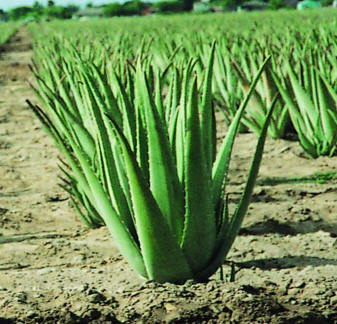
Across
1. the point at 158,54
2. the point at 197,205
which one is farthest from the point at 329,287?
the point at 158,54

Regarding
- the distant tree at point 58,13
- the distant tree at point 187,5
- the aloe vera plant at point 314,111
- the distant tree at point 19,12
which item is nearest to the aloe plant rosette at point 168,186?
the aloe vera plant at point 314,111

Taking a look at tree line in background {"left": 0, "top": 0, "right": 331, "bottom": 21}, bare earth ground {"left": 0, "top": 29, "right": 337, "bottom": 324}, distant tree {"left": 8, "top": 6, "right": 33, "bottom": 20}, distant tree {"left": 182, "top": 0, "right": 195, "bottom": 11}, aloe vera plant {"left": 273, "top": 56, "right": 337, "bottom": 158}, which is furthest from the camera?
distant tree {"left": 8, "top": 6, "right": 33, "bottom": 20}

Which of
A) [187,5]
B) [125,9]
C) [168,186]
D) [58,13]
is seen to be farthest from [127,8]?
[168,186]

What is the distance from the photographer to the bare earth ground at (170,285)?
1.33 meters

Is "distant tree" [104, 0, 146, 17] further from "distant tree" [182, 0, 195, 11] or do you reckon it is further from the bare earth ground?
the bare earth ground

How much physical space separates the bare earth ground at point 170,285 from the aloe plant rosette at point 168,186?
0.08m

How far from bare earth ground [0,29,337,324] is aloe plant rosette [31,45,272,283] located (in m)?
0.08

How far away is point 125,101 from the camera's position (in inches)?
64.7

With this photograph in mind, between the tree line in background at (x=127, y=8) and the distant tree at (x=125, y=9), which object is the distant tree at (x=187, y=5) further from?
the distant tree at (x=125, y=9)

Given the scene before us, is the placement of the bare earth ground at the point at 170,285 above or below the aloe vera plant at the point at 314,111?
below

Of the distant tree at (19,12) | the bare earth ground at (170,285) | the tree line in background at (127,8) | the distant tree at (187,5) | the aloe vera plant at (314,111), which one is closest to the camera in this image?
the bare earth ground at (170,285)

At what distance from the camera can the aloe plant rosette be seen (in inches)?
55.3

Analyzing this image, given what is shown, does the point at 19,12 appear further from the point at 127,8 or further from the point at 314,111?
the point at 314,111

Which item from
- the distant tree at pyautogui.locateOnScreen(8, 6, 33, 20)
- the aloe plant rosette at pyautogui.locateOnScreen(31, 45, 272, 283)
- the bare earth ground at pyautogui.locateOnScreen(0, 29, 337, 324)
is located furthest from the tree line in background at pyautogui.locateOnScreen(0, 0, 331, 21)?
the aloe plant rosette at pyautogui.locateOnScreen(31, 45, 272, 283)
